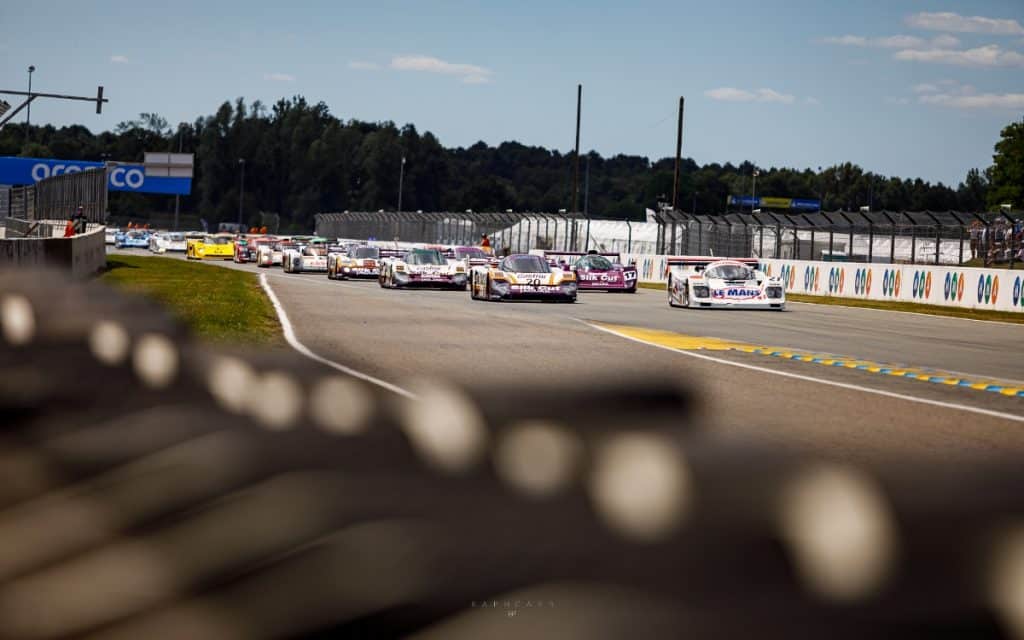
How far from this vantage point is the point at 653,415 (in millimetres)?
6785

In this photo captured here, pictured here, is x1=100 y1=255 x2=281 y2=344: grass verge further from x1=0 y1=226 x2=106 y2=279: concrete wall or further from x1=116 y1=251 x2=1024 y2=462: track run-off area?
x1=0 y1=226 x2=106 y2=279: concrete wall

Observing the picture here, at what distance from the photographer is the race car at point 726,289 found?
91.9 feet

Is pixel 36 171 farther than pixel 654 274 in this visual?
Yes

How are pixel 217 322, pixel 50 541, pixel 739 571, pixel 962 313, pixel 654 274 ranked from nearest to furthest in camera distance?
pixel 739 571 < pixel 50 541 < pixel 217 322 < pixel 962 313 < pixel 654 274

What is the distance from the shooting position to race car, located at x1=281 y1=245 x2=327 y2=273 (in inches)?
1919

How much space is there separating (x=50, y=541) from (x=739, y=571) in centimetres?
254

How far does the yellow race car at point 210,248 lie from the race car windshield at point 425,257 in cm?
3508

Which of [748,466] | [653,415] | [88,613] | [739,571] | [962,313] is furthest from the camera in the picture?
[962,313]

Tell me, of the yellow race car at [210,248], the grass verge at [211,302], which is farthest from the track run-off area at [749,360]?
the yellow race car at [210,248]

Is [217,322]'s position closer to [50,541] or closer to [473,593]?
[50,541]

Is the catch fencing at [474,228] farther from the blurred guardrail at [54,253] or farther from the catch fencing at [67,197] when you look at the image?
the blurred guardrail at [54,253]

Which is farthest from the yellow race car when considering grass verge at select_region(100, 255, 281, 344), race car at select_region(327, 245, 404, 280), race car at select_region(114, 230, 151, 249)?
grass verge at select_region(100, 255, 281, 344)

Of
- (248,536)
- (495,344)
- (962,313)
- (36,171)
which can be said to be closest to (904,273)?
(962,313)

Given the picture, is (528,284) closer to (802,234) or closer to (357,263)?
(357,263)
